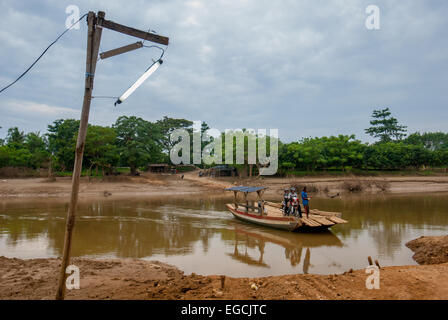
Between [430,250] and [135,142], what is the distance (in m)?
34.9

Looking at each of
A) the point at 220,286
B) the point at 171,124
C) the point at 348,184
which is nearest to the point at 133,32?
the point at 220,286

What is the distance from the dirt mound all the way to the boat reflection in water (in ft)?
8.81

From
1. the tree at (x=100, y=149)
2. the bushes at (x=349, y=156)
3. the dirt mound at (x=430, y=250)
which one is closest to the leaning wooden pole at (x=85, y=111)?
the dirt mound at (x=430, y=250)

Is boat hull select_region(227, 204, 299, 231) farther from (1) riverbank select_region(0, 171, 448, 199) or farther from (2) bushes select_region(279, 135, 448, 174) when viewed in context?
(2) bushes select_region(279, 135, 448, 174)

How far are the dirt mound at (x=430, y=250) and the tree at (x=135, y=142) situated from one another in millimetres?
A: 32771

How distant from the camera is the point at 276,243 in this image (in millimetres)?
12164

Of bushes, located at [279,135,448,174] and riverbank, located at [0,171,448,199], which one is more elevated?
bushes, located at [279,135,448,174]

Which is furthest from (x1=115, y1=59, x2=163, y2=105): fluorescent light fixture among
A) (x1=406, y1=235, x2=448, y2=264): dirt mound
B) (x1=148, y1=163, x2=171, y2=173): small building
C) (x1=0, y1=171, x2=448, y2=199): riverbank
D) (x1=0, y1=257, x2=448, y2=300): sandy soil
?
(x1=148, y1=163, x2=171, y2=173): small building

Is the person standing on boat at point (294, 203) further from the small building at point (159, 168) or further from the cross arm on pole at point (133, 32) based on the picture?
the small building at point (159, 168)

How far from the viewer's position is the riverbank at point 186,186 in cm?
2895

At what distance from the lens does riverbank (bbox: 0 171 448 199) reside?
95.0 feet
